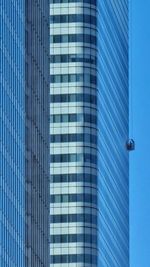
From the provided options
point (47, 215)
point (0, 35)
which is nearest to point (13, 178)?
point (0, 35)

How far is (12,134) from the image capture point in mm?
167625

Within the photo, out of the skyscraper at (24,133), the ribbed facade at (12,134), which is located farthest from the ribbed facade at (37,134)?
the ribbed facade at (12,134)

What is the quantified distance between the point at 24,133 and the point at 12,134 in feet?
26.8

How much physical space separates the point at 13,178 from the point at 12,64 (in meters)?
9.22

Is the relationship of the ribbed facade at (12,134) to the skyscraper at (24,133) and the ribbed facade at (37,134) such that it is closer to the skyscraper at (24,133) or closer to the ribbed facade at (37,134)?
the skyscraper at (24,133)

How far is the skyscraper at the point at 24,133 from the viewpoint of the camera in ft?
538

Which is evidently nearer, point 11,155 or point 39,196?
point 11,155

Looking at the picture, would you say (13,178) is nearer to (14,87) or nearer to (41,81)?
(14,87)

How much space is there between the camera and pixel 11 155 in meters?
167

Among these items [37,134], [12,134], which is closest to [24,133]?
[12,134]

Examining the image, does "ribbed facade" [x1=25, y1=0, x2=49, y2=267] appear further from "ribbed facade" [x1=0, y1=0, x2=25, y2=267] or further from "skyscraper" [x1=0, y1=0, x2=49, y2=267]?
"ribbed facade" [x1=0, y1=0, x2=25, y2=267]

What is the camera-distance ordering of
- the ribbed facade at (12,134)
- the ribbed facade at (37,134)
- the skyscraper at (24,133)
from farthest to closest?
1. the ribbed facade at (37,134)
2. the skyscraper at (24,133)
3. the ribbed facade at (12,134)

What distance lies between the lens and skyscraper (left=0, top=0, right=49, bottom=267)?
16400cm

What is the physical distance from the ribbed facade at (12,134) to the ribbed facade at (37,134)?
523 cm
